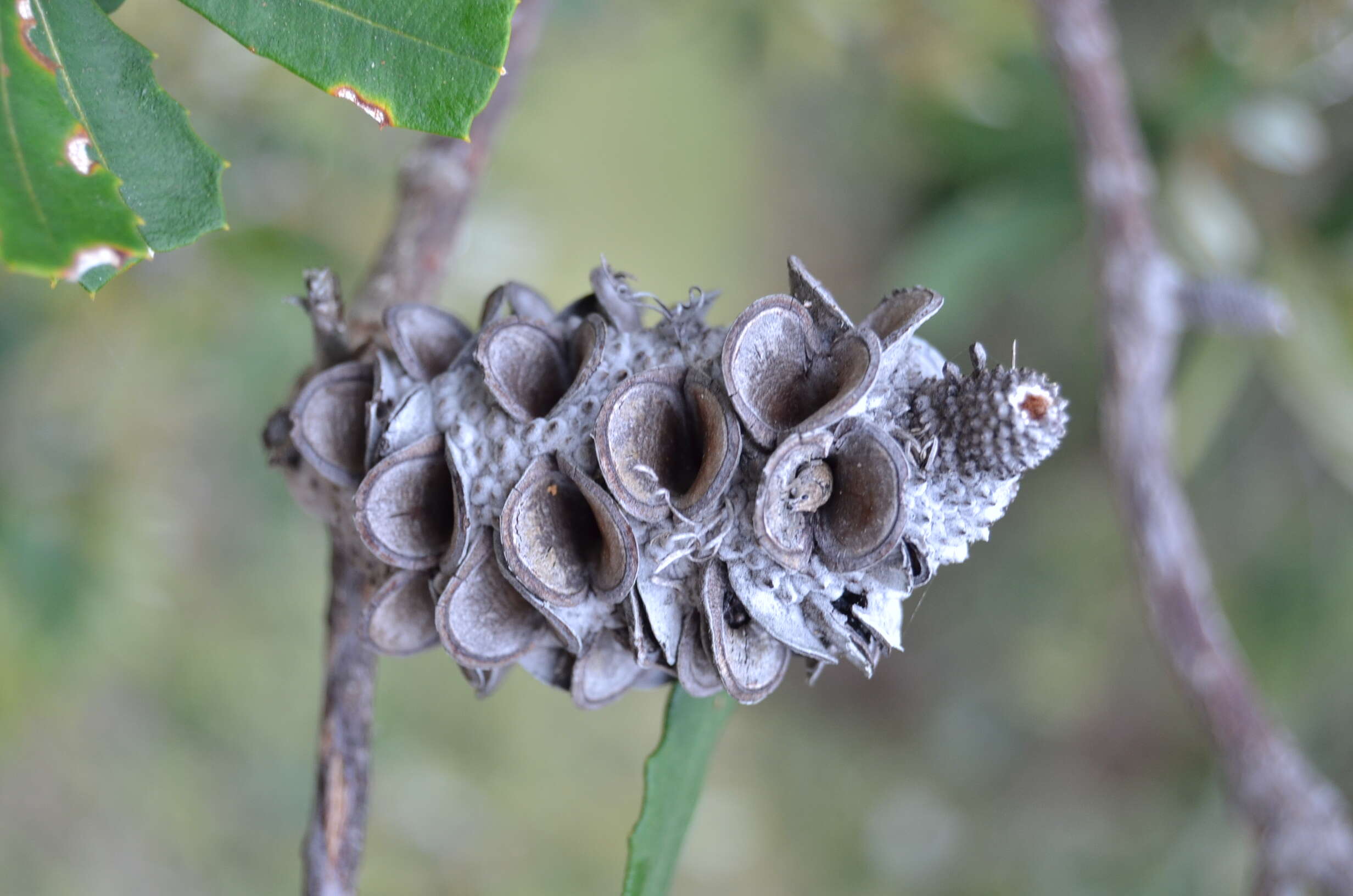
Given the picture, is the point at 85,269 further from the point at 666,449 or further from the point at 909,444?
the point at 909,444

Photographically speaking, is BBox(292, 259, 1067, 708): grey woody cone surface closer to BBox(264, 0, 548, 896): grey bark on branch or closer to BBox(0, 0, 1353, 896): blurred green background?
BBox(264, 0, 548, 896): grey bark on branch

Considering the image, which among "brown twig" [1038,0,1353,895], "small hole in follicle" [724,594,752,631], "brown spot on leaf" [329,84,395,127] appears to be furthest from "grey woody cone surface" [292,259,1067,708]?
"brown twig" [1038,0,1353,895]

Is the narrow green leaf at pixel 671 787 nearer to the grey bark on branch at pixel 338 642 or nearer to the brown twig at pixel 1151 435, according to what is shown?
the grey bark on branch at pixel 338 642

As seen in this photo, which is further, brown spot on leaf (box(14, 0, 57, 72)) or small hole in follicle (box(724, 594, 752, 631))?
small hole in follicle (box(724, 594, 752, 631))

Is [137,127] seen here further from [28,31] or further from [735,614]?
[735,614]

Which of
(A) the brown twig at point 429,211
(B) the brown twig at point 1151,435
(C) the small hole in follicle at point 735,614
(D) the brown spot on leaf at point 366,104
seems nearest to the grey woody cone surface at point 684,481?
(C) the small hole in follicle at point 735,614
